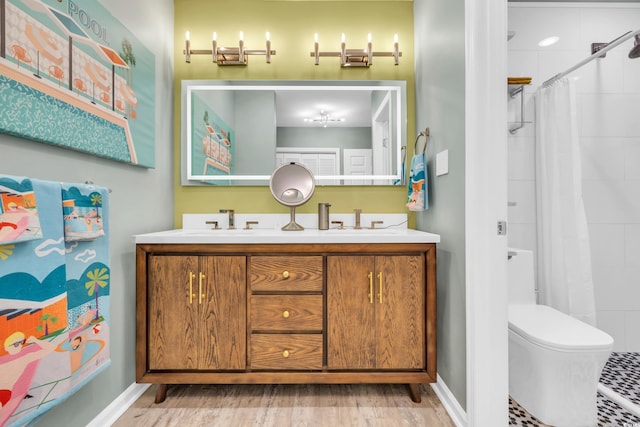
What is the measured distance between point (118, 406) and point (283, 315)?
90cm

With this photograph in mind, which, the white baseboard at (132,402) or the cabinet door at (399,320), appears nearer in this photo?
the white baseboard at (132,402)

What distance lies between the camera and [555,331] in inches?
59.9

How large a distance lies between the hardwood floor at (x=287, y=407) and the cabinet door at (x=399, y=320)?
221mm

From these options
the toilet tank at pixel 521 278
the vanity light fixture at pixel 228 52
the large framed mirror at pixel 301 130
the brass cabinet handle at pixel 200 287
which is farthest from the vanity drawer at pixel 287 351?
the vanity light fixture at pixel 228 52

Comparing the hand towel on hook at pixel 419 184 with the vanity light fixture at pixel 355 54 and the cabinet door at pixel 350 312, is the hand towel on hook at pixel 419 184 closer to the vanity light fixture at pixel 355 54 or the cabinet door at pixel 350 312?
the cabinet door at pixel 350 312

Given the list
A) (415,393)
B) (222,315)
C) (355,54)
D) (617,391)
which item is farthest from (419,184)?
(617,391)

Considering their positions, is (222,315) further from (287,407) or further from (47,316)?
(47,316)

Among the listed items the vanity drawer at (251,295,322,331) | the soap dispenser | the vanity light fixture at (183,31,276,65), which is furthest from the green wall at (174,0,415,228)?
the vanity drawer at (251,295,322,331)

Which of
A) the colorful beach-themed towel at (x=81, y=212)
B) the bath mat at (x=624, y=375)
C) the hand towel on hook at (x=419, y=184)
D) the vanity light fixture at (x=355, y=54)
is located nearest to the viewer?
the colorful beach-themed towel at (x=81, y=212)

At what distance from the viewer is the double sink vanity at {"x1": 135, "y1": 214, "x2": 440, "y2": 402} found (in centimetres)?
157

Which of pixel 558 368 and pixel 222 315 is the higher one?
pixel 222 315

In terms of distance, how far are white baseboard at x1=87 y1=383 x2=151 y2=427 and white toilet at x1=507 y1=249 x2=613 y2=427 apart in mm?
1960

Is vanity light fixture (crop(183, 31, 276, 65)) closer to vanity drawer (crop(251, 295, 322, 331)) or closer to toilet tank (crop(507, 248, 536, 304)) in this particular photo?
vanity drawer (crop(251, 295, 322, 331))

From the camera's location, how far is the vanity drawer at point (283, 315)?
1.59m
